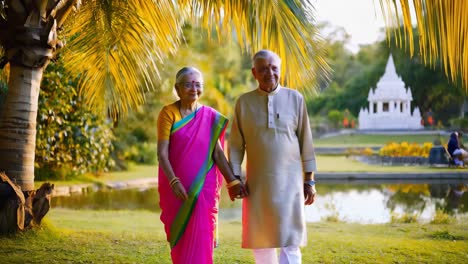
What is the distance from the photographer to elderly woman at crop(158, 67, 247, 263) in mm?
3285

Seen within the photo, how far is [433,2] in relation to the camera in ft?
9.67

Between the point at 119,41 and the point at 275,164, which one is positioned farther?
the point at 119,41

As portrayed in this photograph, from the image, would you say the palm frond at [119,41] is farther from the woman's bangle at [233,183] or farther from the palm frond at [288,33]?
the woman's bangle at [233,183]

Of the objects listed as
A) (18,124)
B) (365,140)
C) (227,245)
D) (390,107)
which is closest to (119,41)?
(18,124)

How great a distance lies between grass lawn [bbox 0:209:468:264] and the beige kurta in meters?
1.40

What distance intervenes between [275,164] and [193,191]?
0.47 metres

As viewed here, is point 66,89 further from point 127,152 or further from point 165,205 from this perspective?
point 165,205

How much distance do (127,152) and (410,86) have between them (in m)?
16.8

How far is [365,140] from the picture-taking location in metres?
26.4

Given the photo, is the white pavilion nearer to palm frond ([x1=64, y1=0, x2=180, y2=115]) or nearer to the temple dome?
the temple dome

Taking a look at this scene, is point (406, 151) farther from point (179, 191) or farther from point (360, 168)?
point (179, 191)

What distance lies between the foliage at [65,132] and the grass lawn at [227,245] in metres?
4.00

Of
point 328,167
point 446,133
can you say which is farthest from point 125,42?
point 446,133

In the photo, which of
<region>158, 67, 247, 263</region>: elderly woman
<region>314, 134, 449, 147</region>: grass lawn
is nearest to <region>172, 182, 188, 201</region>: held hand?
<region>158, 67, 247, 263</region>: elderly woman
